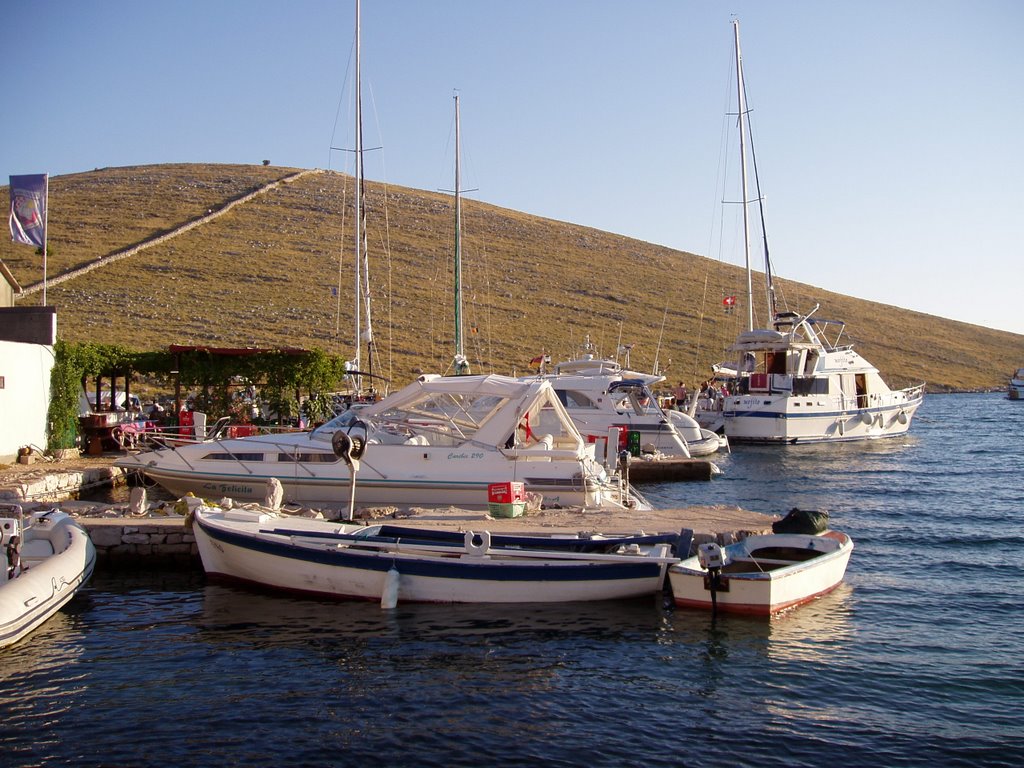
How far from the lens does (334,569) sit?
1331 cm

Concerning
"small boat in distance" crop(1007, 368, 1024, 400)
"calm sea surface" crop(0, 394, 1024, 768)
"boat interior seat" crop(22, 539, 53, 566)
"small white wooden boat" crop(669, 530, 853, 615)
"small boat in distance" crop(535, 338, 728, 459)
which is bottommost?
"calm sea surface" crop(0, 394, 1024, 768)

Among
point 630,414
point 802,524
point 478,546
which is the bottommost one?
point 478,546

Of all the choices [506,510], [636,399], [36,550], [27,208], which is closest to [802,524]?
[506,510]

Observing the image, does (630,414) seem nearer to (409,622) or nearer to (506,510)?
(506,510)

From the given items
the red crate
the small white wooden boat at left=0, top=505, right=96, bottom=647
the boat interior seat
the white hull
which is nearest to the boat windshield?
the white hull

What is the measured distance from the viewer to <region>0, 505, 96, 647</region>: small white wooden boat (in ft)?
36.9

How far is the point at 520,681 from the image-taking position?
407 inches

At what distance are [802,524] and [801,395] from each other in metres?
29.4

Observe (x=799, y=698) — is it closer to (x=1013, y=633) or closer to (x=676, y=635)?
(x=676, y=635)

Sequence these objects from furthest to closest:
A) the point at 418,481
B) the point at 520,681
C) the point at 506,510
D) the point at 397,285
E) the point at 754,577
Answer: the point at 397,285, the point at 418,481, the point at 506,510, the point at 754,577, the point at 520,681

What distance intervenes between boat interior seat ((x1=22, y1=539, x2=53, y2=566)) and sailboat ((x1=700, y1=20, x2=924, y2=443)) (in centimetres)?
3249

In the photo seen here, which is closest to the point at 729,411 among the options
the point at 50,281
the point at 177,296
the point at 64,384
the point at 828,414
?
the point at 828,414

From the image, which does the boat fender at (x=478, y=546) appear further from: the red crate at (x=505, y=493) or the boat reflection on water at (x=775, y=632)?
the red crate at (x=505, y=493)

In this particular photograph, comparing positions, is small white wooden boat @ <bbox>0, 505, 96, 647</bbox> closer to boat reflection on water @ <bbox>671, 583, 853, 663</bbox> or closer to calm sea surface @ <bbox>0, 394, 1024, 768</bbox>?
calm sea surface @ <bbox>0, 394, 1024, 768</bbox>
